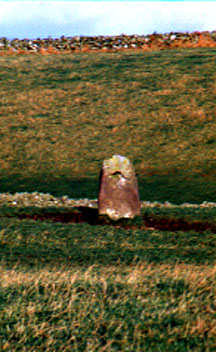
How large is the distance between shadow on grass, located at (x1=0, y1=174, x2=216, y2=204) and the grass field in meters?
0.08

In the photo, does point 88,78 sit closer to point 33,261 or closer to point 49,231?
point 49,231

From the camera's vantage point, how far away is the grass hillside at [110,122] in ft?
82.4

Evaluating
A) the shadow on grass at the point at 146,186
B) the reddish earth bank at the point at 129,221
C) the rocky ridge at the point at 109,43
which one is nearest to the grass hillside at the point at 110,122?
the shadow on grass at the point at 146,186

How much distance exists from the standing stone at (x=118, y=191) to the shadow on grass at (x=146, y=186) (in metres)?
5.20

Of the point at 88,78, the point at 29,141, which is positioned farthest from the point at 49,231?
the point at 88,78

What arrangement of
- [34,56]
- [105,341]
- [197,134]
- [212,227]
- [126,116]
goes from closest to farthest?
[105,341], [212,227], [197,134], [126,116], [34,56]

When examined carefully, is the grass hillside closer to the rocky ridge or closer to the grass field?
the grass field

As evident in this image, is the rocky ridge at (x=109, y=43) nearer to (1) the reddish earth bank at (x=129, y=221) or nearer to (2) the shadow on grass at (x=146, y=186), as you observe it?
(2) the shadow on grass at (x=146, y=186)

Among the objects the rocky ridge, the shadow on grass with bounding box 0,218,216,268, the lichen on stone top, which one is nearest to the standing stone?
the lichen on stone top

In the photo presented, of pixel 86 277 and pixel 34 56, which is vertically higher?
pixel 34 56

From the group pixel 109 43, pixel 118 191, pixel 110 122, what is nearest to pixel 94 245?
pixel 118 191

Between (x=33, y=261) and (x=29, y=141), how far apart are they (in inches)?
720

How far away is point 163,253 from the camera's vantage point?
43.3ft

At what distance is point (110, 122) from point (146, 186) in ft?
29.1
